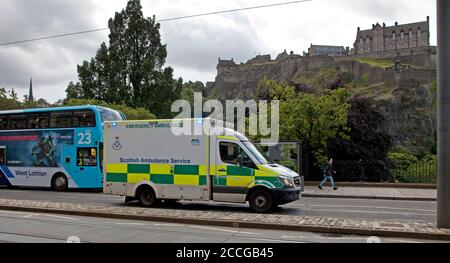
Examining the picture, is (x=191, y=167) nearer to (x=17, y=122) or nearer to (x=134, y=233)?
(x=134, y=233)

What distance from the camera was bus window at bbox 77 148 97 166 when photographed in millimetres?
20562

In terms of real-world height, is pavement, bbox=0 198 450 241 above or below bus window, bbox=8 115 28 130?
below

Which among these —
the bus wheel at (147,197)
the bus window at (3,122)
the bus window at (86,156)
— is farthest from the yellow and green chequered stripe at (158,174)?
the bus window at (3,122)

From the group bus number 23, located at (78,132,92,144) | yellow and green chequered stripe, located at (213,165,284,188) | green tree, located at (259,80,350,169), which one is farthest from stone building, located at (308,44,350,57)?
yellow and green chequered stripe, located at (213,165,284,188)

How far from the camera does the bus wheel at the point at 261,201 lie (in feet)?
42.0

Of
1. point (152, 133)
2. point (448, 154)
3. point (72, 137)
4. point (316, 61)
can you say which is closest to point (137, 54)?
Answer: point (72, 137)

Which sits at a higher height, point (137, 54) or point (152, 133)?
point (137, 54)

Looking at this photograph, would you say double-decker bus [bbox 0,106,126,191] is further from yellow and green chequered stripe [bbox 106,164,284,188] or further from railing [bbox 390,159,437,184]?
railing [bbox 390,159,437,184]

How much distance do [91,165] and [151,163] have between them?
7.65 meters

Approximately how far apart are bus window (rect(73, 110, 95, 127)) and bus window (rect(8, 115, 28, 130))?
325 centimetres

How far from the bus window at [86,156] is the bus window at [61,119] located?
1.41 meters

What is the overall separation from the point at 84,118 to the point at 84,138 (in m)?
0.95
